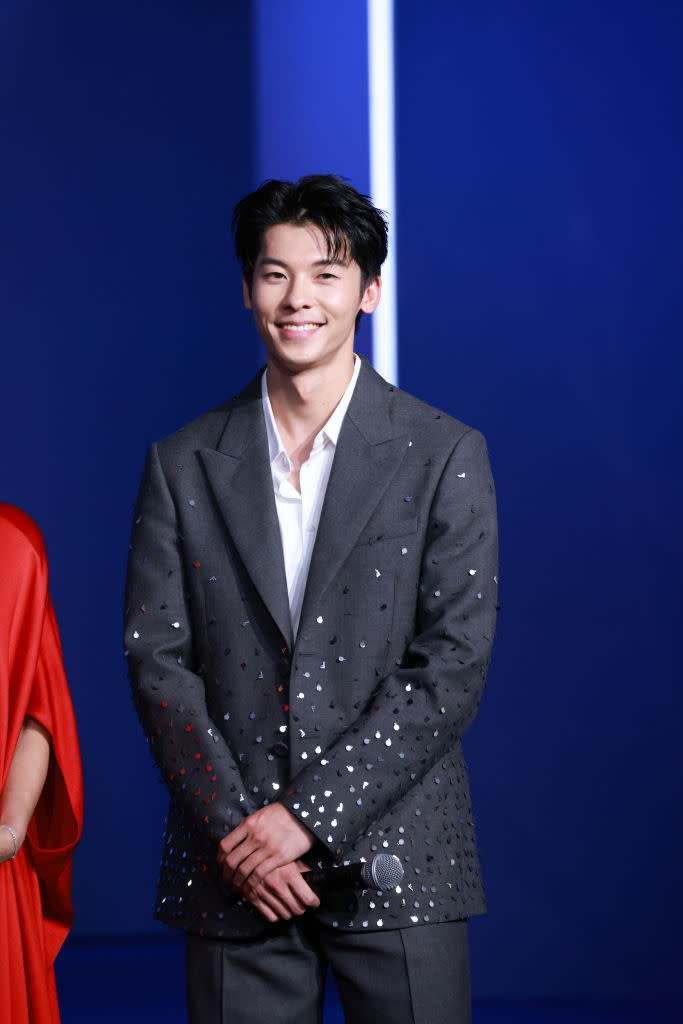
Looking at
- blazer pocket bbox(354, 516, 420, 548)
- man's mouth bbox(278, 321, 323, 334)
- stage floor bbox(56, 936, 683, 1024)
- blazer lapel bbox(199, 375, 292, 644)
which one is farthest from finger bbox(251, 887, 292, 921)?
stage floor bbox(56, 936, 683, 1024)

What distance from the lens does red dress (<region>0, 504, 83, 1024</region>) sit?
1607 millimetres

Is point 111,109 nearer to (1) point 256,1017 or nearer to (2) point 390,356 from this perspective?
(2) point 390,356

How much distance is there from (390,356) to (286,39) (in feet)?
2.16

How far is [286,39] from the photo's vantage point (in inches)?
108

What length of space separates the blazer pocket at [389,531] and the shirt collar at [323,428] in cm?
12

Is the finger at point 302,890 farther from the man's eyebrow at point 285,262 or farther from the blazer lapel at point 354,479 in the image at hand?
the man's eyebrow at point 285,262

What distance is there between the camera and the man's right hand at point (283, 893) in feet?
4.76

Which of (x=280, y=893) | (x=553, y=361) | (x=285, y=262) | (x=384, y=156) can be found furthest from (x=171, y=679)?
(x=384, y=156)

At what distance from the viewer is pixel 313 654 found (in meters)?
1.53

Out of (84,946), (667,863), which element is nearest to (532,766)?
(667,863)

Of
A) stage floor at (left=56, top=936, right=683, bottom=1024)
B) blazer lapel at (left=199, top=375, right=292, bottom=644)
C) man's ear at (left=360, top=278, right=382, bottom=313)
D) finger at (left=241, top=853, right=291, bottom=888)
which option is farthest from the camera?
stage floor at (left=56, top=936, right=683, bottom=1024)

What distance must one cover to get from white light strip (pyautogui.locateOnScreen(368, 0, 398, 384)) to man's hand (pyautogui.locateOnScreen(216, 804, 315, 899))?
1.37 metres

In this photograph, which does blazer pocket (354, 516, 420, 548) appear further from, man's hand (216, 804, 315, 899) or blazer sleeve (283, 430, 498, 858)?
man's hand (216, 804, 315, 899)

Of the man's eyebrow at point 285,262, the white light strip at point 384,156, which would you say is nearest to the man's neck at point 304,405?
the man's eyebrow at point 285,262
